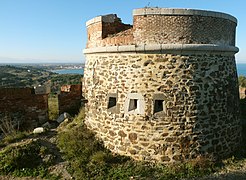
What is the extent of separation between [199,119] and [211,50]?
7.01 ft

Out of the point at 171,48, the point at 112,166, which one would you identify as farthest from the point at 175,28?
the point at 112,166

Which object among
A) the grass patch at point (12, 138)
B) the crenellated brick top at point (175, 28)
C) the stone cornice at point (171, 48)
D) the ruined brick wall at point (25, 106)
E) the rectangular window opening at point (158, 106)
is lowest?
the grass patch at point (12, 138)

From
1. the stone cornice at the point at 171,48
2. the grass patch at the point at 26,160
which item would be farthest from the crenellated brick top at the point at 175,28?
the grass patch at the point at 26,160

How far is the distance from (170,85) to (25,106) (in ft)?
24.4

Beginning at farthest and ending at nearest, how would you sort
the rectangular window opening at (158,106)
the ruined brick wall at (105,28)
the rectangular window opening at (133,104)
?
1. the ruined brick wall at (105,28)
2. the rectangular window opening at (133,104)
3. the rectangular window opening at (158,106)

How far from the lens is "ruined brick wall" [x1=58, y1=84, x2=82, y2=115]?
12334 mm

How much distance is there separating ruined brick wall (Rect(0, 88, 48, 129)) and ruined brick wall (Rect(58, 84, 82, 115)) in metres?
0.78

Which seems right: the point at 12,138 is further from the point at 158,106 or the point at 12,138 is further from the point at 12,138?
the point at 158,106

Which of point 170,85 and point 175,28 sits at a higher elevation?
point 175,28

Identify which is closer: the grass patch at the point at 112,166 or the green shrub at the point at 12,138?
the grass patch at the point at 112,166

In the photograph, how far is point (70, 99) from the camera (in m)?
12.6

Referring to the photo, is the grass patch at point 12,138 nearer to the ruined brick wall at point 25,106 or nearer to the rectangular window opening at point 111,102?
the ruined brick wall at point 25,106

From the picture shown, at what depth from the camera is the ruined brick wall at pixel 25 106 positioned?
37.2 feet

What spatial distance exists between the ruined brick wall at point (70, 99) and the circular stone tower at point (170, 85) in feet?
15.9
